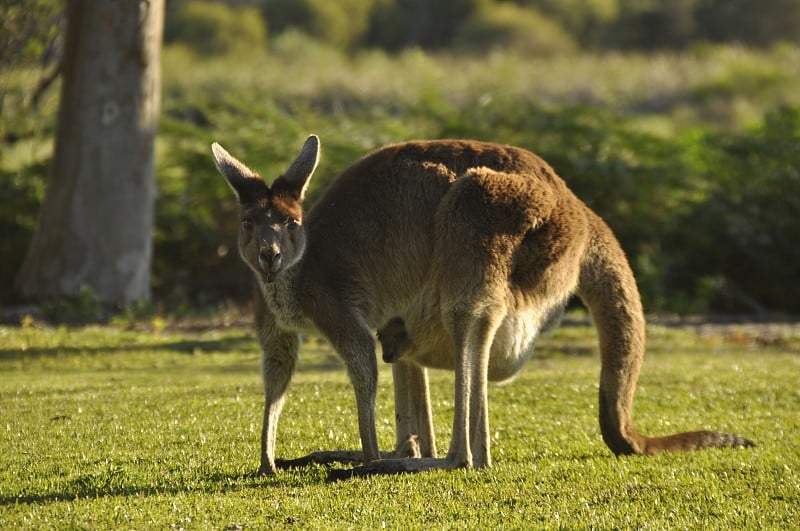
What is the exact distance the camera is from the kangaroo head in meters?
5.38

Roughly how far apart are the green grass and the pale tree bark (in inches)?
67.6

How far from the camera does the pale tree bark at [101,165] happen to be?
12086 millimetres

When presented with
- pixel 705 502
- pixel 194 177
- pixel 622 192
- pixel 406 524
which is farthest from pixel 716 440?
pixel 194 177

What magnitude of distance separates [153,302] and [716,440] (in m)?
8.78

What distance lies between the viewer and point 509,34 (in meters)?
43.8

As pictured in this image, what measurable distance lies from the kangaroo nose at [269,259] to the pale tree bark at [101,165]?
7.17 metres

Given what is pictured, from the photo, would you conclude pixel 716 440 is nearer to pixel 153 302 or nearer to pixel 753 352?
pixel 753 352

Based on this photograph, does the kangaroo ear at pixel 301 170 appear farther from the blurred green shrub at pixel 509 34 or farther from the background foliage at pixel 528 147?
the blurred green shrub at pixel 509 34

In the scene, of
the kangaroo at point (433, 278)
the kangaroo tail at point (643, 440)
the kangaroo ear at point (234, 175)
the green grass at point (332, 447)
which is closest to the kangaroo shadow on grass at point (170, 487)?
the green grass at point (332, 447)

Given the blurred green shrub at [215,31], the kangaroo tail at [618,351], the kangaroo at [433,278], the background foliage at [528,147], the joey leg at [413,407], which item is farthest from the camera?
the blurred green shrub at [215,31]

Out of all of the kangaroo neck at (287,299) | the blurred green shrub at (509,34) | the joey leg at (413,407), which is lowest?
the joey leg at (413,407)

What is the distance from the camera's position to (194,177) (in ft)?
47.8

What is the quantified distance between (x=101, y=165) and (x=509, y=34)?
110 feet

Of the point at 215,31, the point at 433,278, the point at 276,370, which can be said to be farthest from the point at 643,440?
the point at 215,31
